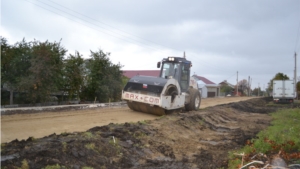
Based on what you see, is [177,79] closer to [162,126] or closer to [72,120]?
[162,126]

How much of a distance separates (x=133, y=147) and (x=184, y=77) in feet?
28.8

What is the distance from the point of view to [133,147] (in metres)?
9.13

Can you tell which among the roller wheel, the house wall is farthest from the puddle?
the house wall

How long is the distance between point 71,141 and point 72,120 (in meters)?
4.88

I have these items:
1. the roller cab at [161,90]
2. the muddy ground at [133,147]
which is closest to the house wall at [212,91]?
the roller cab at [161,90]

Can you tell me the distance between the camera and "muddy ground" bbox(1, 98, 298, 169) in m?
6.66

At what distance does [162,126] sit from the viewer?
12344 millimetres

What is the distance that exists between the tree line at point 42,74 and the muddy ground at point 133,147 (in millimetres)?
7322

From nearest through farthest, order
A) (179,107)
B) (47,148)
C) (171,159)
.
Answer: (47,148), (171,159), (179,107)

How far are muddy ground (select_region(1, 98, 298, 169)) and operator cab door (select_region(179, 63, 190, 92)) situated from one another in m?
3.01

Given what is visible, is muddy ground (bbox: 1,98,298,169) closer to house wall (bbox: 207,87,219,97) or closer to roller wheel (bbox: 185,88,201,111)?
roller wheel (bbox: 185,88,201,111)

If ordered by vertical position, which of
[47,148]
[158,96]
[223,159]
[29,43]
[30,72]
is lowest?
[223,159]

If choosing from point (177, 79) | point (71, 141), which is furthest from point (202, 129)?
point (71, 141)

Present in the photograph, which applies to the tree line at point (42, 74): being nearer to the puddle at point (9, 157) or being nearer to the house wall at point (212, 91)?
the puddle at point (9, 157)
